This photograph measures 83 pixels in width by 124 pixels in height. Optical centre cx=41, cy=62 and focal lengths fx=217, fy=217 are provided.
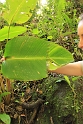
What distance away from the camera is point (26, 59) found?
3.26ft

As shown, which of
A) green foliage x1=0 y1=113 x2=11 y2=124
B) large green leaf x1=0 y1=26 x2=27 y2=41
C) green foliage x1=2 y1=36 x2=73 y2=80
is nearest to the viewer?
green foliage x1=2 y1=36 x2=73 y2=80

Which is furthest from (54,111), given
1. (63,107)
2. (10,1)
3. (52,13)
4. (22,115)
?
(52,13)

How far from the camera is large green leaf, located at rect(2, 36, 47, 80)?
969 millimetres

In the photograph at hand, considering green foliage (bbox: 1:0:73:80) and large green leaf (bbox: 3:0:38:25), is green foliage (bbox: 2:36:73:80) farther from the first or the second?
large green leaf (bbox: 3:0:38:25)

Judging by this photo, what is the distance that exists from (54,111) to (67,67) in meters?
0.52

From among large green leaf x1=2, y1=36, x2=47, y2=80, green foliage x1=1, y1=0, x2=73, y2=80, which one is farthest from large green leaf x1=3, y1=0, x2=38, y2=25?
large green leaf x1=2, y1=36, x2=47, y2=80

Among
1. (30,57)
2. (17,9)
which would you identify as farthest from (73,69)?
(17,9)

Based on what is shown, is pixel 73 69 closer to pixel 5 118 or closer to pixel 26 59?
pixel 26 59

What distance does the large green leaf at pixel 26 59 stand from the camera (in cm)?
97

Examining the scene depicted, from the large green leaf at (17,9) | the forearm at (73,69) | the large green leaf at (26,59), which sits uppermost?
the large green leaf at (17,9)

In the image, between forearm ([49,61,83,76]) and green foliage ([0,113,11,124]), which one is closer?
forearm ([49,61,83,76])

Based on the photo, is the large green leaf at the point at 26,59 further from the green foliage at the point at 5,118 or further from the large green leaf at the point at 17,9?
the green foliage at the point at 5,118

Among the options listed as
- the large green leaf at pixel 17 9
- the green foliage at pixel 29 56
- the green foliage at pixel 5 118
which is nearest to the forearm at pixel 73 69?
the green foliage at pixel 29 56

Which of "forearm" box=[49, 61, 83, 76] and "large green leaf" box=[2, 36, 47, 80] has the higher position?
"large green leaf" box=[2, 36, 47, 80]
